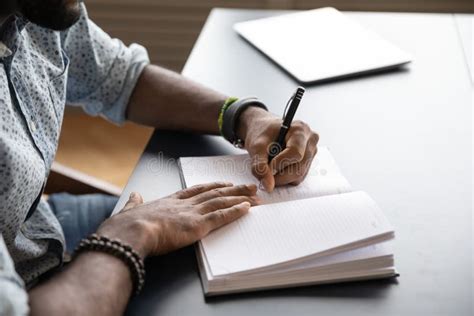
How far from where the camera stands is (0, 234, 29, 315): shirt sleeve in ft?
2.23

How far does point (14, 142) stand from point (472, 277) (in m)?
0.66

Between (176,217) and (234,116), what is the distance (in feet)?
1.09

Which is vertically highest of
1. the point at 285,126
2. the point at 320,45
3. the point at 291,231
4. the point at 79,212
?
the point at 320,45

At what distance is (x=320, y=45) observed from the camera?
4.93 feet

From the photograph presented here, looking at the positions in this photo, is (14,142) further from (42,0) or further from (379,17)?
(379,17)

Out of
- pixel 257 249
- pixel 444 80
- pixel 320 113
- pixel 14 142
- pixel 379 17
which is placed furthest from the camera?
pixel 379 17

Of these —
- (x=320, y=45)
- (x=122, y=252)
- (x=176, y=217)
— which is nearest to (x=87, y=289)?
(x=122, y=252)

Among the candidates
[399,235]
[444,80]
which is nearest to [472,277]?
Result: [399,235]

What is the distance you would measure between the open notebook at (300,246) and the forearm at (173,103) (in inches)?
12.1

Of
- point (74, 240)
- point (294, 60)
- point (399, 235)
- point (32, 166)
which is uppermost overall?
point (294, 60)

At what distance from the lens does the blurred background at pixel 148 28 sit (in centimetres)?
248

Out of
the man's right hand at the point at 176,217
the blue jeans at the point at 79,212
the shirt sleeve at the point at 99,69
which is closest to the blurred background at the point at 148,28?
the blue jeans at the point at 79,212

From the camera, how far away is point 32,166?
1.01 meters

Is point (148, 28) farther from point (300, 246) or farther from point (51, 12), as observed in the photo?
point (300, 246)
